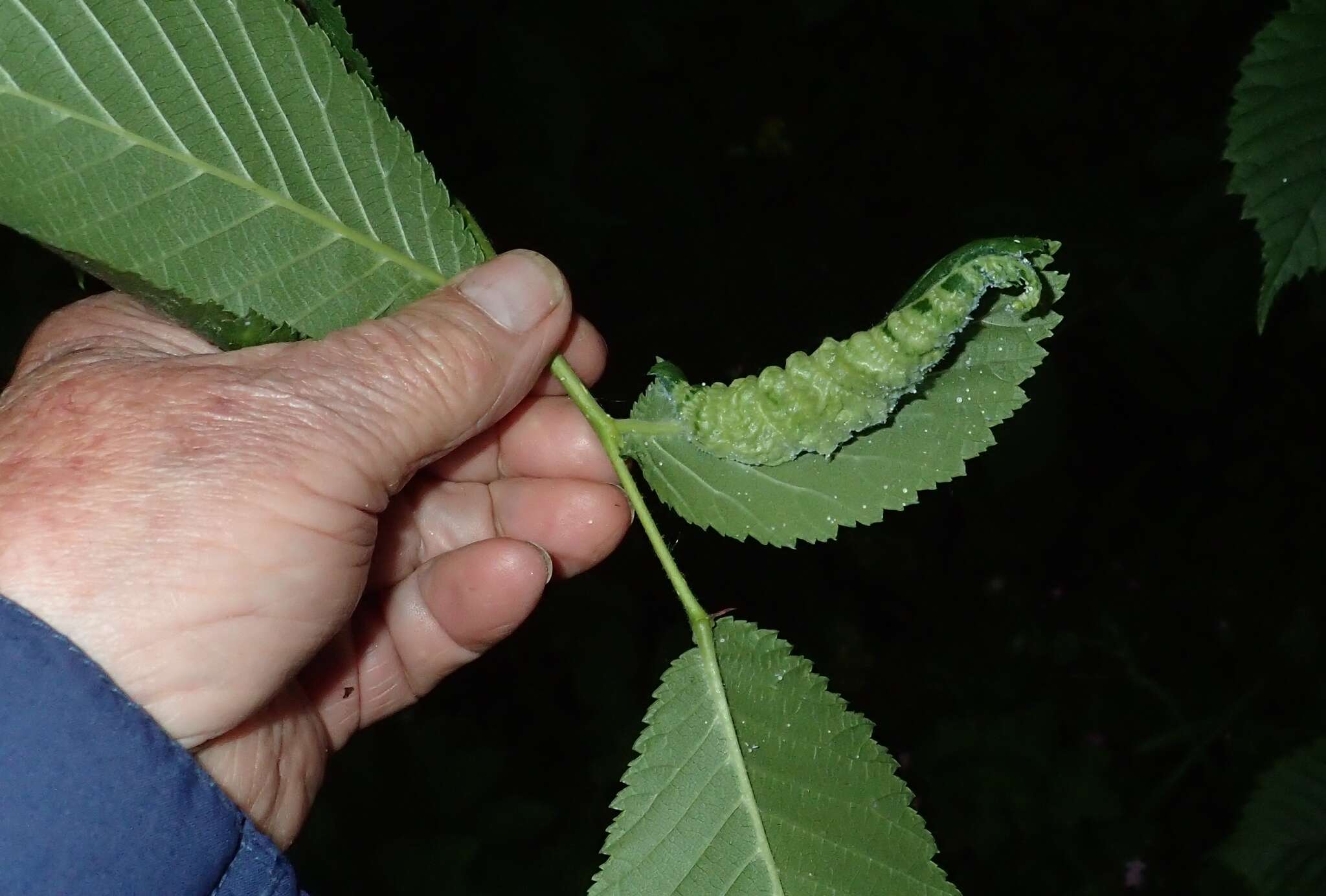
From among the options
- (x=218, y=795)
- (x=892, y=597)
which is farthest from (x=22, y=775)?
(x=892, y=597)

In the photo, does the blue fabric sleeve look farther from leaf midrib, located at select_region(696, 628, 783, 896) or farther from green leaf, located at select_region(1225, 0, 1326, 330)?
green leaf, located at select_region(1225, 0, 1326, 330)

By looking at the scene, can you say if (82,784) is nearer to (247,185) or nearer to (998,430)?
(247,185)

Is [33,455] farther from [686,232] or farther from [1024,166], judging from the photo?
[1024,166]

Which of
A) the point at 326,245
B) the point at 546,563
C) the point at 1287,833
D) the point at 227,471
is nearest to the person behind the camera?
the point at 227,471

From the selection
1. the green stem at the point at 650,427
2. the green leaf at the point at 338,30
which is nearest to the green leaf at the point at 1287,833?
the green stem at the point at 650,427

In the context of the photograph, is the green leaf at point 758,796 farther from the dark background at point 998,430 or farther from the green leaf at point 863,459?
the dark background at point 998,430

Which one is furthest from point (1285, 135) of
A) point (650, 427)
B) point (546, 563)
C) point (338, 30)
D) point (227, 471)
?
point (227, 471)
